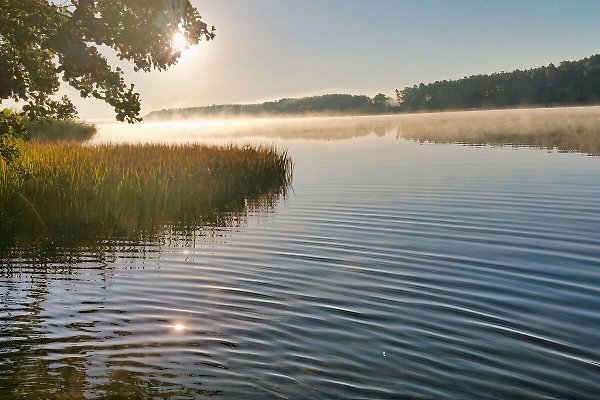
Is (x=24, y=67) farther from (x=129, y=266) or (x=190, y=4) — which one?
(x=129, y=266)

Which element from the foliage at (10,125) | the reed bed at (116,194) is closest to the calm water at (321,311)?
the reed bed at (116,194)

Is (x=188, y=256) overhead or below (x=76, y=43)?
below

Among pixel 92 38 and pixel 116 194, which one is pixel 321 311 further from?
pixel 116 194

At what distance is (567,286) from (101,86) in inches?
351

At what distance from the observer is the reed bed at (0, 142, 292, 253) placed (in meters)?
17.2

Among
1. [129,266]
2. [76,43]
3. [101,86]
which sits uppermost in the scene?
[76,43]

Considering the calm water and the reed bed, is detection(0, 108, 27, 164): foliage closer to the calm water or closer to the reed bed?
the reed bed

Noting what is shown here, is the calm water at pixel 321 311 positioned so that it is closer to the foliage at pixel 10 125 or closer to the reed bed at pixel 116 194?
the reed bed at pixel 116 194

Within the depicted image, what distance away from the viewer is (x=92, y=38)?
35.4ft

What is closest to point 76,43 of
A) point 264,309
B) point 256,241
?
point 264,309

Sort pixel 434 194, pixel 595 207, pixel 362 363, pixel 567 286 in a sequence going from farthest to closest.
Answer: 1. pixel 434 194
2. pixel 595 207
3. pixel 567 286
4. pixel 362 363

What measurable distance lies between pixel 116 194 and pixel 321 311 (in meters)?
12.0

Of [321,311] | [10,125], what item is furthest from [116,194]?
[321,311]

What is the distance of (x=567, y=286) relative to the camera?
409 inches
